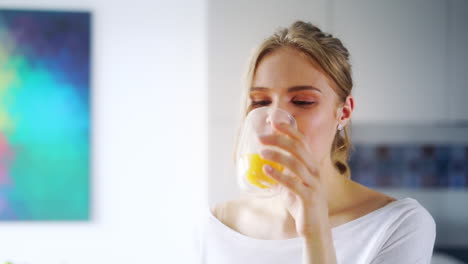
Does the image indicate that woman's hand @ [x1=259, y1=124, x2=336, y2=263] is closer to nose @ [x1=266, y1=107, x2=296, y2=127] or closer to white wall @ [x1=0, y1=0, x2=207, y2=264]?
nose @ [x1=266, y1=107, x2=296, y2=127]

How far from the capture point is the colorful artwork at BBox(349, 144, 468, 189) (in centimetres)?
272

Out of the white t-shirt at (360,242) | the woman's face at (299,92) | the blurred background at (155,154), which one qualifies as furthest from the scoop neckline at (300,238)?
the blurred background at (155,154)

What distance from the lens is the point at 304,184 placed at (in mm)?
712

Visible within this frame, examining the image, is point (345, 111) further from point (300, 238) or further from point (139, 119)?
point (139, 119)

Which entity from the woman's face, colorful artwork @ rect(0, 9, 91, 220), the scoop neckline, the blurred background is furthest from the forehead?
colorful artwork @ rect(0, 9, 91, 220)

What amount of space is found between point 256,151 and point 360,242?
0.37m

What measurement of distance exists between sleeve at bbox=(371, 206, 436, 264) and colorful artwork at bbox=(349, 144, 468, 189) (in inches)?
72.9

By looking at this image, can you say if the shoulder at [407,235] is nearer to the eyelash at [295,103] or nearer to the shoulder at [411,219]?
the shoulder at [411,219]

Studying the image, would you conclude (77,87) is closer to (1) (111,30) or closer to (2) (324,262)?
(1) (111,30)

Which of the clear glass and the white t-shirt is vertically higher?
the clear glass

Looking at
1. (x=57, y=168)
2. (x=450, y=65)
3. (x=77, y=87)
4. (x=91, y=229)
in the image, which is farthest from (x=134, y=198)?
(x=450, y=65)

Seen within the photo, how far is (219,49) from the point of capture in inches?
89.7

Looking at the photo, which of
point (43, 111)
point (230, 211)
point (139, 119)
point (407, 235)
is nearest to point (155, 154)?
point (139, 119)

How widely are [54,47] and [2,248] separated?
1374 millimetres
